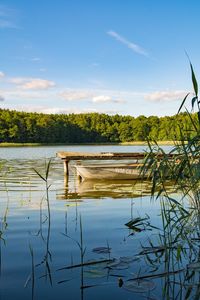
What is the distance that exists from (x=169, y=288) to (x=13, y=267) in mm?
2181

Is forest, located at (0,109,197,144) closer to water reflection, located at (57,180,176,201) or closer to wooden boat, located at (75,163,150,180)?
wooden boat, located at (75,163,150,180)

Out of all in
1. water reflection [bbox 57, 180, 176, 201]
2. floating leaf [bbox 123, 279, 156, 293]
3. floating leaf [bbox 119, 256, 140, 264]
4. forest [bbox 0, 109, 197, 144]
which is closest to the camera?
floating leaf [bbox 123, 279, 156, 293]

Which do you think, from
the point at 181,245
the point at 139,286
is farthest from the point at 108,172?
the point at 139,286

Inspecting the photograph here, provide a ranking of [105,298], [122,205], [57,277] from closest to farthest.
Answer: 1. [105,298]
2. [57,277]
3. [122,205]

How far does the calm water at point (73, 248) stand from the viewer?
454 cm

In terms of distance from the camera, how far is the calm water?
4.54m

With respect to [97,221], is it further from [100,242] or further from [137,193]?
[137,193]

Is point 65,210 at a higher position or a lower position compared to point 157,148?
lower

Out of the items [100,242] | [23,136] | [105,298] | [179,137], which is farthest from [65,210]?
[23,136]

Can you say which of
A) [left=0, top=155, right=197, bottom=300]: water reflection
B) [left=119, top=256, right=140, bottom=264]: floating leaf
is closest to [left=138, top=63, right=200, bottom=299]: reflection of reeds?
[left=0, top=155, right=197, bottom=300]: water reflection

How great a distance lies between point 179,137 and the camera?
6.02 meters

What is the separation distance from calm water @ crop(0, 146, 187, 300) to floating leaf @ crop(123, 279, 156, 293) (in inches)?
0.5

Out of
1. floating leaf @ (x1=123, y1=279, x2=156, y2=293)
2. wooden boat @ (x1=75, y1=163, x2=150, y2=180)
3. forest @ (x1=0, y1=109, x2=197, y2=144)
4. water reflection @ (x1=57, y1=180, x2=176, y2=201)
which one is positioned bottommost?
water reflection @ (x1=57, y1=180, x2=176, y2=201)

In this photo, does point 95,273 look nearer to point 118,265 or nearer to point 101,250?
point 118,265
